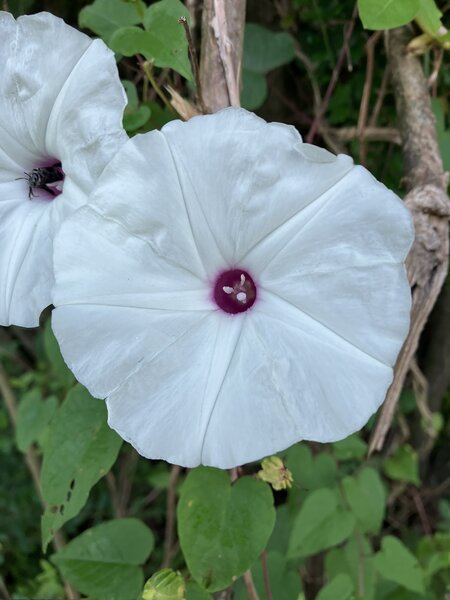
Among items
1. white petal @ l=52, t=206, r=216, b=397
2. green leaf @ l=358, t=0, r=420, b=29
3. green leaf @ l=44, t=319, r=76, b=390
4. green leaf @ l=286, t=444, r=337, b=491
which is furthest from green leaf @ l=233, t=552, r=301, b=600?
Answer: green leaf @ l=358, t=0, r=420, b=29

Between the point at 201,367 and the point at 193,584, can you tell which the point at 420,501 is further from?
the point at 201,367

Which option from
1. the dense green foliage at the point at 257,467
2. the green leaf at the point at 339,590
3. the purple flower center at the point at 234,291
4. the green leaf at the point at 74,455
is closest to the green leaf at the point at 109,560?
the dense green foliage at the point at 257,467

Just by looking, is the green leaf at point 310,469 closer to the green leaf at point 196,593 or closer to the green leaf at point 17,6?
the green leaf at point 196,593

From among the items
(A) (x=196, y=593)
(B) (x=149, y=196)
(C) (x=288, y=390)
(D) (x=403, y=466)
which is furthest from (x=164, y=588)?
(D) (x=403, y=466)

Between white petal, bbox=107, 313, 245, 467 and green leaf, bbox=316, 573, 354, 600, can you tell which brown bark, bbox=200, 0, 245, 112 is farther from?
green leaf, bbox=316, 573, 354, 600

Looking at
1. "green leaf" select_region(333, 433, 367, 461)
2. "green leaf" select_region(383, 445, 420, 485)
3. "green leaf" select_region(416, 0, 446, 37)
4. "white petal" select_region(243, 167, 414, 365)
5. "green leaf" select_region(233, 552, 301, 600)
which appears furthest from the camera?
"green leaf" select_region(383, 445, 420, 485)

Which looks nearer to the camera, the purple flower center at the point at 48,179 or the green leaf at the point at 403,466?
the purple flower center at the point at 48,179

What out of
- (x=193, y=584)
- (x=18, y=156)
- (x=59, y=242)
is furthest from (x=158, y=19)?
(x=193, y=584)
